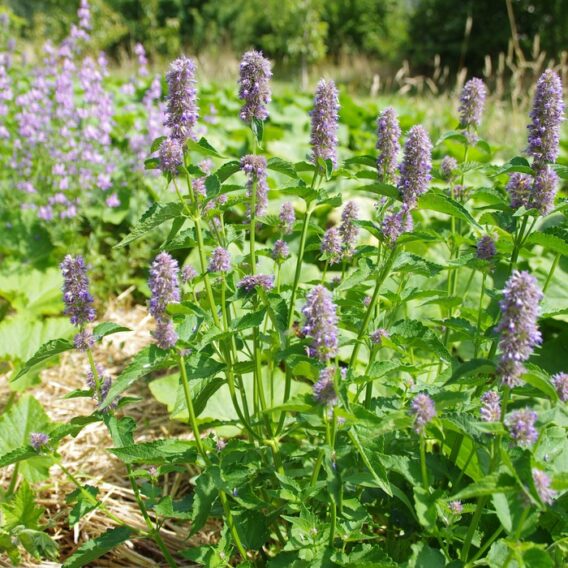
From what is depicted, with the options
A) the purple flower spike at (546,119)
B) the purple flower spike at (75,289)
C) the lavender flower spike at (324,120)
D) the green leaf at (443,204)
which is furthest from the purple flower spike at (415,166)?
the purple flower spike at (75,289)

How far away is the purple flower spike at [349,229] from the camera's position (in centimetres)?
202

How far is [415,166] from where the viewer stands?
1.62 meters

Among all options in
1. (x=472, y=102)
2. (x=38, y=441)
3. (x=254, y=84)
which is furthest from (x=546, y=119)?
(x=38, y=441)

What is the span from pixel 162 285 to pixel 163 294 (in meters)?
0.02

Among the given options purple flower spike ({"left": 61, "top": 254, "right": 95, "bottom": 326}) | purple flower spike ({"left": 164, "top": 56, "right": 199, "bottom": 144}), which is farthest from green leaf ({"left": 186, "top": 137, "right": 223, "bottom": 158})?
purple flower spike ({"left": 61, "top": 254, "right": 95, "bottom": 326})

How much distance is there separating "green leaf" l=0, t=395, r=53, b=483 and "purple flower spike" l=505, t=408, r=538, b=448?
1.92m

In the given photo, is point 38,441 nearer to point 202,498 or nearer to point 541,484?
point 202,498

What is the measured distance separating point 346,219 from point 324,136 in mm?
335

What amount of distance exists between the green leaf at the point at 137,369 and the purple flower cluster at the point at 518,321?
772mm

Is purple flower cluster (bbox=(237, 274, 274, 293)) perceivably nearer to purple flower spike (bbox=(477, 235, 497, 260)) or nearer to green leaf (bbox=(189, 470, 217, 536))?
green leaf (bbox=(189, 470, 217, 536))

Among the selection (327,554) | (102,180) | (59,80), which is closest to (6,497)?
(327,554)

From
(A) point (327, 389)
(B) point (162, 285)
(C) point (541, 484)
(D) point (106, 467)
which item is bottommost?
(D) point (106, 467)

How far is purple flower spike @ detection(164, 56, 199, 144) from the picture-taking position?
163 cm

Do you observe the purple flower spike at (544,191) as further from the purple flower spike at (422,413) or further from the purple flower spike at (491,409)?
the purple flower spike at (422,413)
